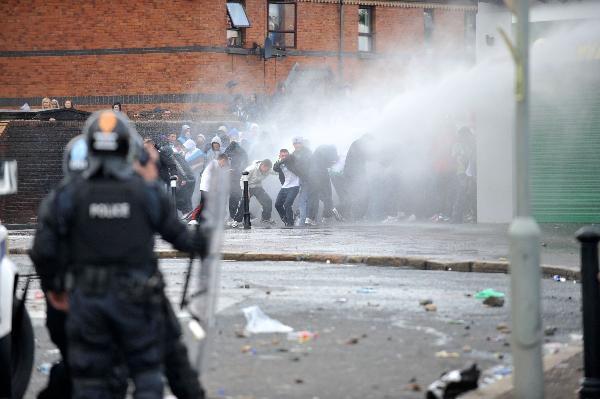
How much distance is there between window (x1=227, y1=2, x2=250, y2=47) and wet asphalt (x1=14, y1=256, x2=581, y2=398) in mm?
24184

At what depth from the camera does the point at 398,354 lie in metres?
9.52

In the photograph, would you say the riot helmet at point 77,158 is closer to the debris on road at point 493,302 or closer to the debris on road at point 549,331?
the debris on road at point 549,331

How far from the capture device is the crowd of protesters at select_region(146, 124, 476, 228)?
25.5 meters

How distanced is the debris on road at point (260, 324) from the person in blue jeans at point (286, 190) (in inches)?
561

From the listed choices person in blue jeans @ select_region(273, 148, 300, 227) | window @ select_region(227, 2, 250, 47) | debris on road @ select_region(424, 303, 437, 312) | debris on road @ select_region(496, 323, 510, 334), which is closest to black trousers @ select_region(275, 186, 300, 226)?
person in blue jeans @ select_region(273, 148, 300, 227)

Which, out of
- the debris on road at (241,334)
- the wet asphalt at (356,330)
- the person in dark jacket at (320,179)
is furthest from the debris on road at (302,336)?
the person in dark jacket at (320,179)

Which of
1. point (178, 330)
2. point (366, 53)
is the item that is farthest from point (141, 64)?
point (178, 330)

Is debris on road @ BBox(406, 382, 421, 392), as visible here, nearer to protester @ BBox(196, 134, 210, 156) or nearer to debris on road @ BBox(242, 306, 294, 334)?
debris on road @ BBox(242, 306, 294, 334)

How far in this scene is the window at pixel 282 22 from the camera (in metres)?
41.4

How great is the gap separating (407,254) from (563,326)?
6434 millimetres

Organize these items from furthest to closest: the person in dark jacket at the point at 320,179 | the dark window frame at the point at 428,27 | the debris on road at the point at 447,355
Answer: the dark window frame at the point at 428,27
the person in dark jacket at the point at 320,179
the debris on road at the point at 447,355

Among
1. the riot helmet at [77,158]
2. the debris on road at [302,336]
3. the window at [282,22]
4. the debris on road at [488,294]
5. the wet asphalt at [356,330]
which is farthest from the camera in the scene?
the window at [282,22]

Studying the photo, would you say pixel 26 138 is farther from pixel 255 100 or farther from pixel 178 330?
pixel 178 330

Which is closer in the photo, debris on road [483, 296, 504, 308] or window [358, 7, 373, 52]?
debris on road [483, 296, 504, 308]
